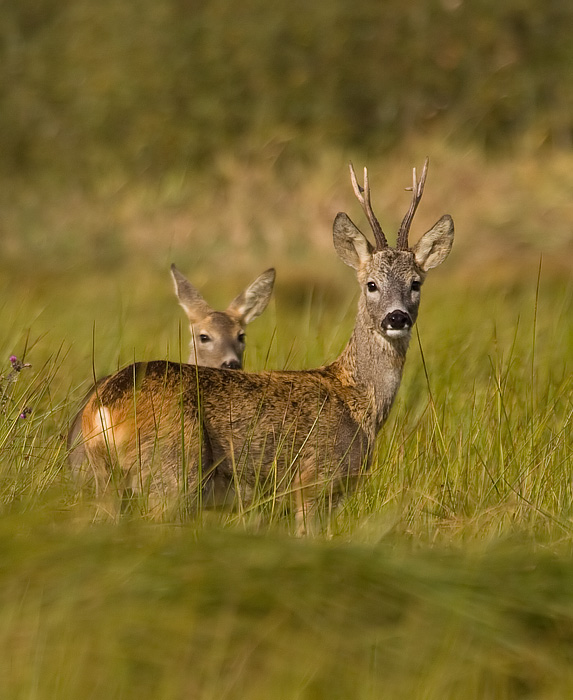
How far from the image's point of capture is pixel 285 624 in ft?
9.24

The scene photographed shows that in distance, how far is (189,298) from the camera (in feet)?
25.8

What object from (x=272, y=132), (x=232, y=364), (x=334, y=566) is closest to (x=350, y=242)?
(x=232, y=364)

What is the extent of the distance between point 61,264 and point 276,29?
5.60 m

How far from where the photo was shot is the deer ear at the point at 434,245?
6023 mm

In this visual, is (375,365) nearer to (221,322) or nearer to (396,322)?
(396,322)

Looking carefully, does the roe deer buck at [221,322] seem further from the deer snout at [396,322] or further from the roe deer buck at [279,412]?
the deer snout at [396,322]

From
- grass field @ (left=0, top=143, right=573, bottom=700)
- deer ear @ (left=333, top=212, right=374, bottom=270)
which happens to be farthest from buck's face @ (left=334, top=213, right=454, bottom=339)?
grass field @ (left=0, top=143, right=573, bottom=700)

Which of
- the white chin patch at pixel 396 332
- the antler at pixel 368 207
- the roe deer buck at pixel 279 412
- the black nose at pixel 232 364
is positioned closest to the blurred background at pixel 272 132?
the black nose at pixel 232 364

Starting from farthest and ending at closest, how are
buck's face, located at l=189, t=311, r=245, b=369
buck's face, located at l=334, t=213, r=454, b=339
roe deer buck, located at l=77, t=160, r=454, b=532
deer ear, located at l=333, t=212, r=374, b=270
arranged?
buck's face, located at l=189, t=311, r=245, b=369
deer ear, located at l=333, t=212, r=374, b=270
buck's face, located at l=334, t=213, r=454, b=339
roe deer buck, located at l=77, t=160, r=454, b=532

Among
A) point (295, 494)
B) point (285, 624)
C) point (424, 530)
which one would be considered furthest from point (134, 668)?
point (295, 494)

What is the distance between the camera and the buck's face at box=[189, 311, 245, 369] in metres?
7.19

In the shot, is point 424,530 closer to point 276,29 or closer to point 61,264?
point 61,264

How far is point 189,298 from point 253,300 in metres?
0.39

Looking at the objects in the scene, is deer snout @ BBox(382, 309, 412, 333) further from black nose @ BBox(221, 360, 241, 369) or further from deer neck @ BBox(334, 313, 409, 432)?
black nose @ BBox(221, 360, 241, 369)
